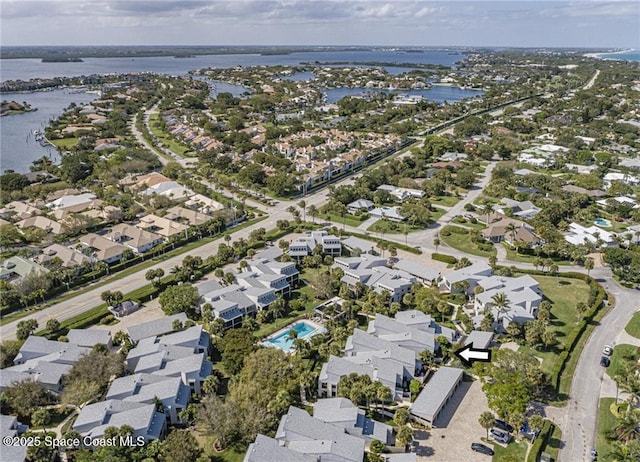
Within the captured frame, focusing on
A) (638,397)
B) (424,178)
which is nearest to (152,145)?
(424,178)

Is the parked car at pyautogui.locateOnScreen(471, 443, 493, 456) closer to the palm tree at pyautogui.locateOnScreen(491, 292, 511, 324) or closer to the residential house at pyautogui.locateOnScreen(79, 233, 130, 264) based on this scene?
the palm tree at pyautogui.locateOnScreen(491, 292, 511, 324)

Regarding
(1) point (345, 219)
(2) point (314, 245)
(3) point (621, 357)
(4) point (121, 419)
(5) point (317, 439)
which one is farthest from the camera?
(1) point (345, 219)

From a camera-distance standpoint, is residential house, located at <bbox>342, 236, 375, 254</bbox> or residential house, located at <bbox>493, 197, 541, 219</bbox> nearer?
residential house, located at <bbox>342, 236, 375, 254</bbox>

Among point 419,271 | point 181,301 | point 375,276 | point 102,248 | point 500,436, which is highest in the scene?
point 102,248

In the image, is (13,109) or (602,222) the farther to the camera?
(13,109)

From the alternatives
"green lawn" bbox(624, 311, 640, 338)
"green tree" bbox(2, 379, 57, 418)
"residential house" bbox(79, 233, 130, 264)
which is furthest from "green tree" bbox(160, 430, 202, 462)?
"green lawn" bbox(624, 311, 640, 338)

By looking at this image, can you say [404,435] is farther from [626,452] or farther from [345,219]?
[345,219]

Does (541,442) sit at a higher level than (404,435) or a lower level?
lower

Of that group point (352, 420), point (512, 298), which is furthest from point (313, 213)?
point (352, 420)
